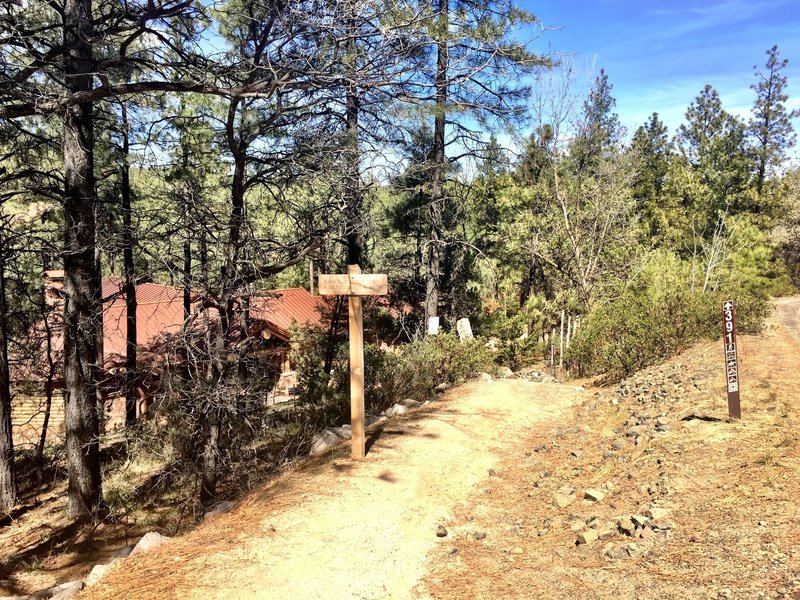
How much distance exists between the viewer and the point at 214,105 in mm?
9945

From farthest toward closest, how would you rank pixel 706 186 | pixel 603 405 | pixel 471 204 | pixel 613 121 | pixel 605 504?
pixel 613 121, pixel 706 186, pixel 471 204, pixel 603 405, pixel 605 504

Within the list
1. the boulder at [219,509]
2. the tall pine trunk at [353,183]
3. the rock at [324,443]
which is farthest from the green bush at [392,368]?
the boulder at [219,509]

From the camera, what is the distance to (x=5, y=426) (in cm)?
794

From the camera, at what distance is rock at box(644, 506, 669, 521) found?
4005 mm

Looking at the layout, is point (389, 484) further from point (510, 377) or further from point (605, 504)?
point (510, 377)

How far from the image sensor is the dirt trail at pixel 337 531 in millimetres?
3781

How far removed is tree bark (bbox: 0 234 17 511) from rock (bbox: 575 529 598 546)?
826cm

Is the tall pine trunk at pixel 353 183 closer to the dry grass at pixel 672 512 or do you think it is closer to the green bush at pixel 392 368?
the green bush at pixel 392 368

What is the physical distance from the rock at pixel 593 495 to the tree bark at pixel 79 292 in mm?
6007

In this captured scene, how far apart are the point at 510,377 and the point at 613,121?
25.4 meters

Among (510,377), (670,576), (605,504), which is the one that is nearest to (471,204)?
(510,377)

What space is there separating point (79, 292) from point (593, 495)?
6796 mm

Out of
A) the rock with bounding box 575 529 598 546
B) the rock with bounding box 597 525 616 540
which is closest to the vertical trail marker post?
the rock with bounding box 597 525 616 540

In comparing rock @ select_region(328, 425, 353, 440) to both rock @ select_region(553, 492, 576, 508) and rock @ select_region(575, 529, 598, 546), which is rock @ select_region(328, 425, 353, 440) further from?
rock @ select_region(575, 529, 598, 546)
